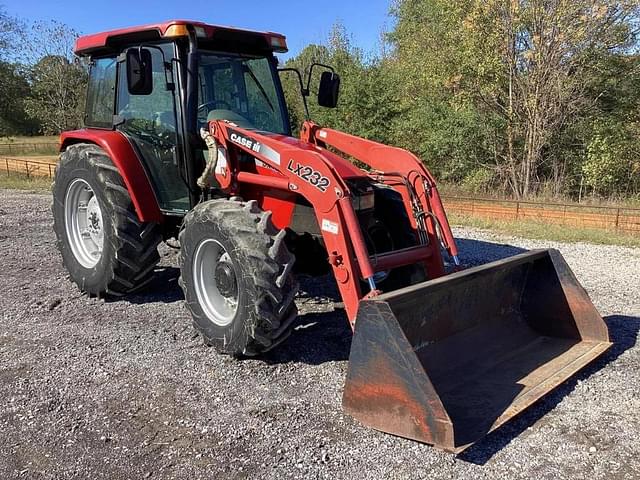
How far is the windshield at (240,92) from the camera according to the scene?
16.0 feet

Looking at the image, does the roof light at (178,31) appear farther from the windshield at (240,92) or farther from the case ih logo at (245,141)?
the case ih logo at (245,141)

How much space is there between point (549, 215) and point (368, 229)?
711 cm

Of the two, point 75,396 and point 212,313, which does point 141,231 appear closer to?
point 212,313

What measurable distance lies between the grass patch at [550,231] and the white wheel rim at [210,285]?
6.08 metres

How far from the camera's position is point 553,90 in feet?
46.1

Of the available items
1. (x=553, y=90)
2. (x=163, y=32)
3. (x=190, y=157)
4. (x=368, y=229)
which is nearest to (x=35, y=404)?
(x=190, y=157)

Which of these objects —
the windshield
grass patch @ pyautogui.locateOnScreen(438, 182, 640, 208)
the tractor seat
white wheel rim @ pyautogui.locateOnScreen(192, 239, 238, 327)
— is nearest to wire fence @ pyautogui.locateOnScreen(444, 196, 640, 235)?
grass patch @ pyautogui.locateOnScreen(438, 182, 640, 208)

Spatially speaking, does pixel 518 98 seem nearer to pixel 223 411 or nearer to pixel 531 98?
pixel 531 98

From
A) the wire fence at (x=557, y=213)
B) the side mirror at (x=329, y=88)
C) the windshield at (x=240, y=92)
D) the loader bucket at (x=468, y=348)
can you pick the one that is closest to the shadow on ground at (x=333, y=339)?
the loader bucket at (x=468, y=348)

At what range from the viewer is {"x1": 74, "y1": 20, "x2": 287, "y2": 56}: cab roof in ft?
15.1

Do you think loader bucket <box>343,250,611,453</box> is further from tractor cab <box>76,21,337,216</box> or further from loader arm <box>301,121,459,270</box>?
tractor cab <box>76,21,337,216</box>

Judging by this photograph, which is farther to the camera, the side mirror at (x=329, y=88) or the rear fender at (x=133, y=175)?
the side mirror at (x=329, y=88)

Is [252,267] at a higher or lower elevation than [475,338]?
higher

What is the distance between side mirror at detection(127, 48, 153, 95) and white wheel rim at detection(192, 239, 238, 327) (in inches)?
51.2
